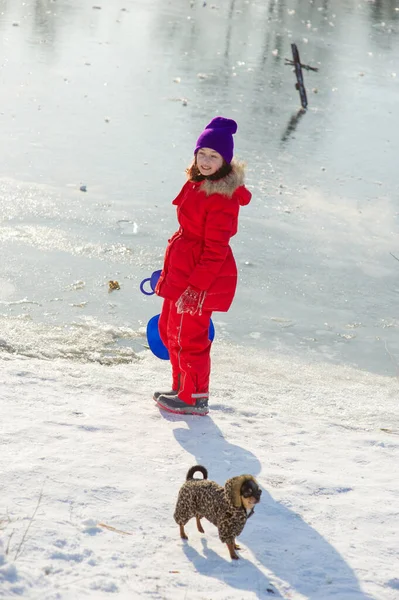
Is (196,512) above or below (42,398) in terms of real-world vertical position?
above

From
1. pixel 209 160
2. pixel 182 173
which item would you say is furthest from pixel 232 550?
pixel 182 173

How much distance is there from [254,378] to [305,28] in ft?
58.8

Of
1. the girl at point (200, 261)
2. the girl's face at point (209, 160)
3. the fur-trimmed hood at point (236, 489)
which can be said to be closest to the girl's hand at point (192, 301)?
the girl at point (200, 261)

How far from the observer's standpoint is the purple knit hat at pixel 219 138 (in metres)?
4.01

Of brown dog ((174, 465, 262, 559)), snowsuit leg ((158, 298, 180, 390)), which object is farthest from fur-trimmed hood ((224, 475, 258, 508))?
snowsuit leg ((158, 298, 180, 390))

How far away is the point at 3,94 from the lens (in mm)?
11438

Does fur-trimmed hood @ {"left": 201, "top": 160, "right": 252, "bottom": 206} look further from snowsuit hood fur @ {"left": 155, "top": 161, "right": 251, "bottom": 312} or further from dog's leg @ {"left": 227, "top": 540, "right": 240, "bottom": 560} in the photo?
dog's leg @ {"left": 227, "top": 540, "right": 240, "bottom": 560}

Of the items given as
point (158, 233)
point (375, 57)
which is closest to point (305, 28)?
point (375, 57)

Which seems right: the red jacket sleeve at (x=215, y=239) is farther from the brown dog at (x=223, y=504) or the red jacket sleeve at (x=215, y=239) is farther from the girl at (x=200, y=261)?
the brown dog at (x=223, y=504)

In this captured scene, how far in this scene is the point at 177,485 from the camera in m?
3.43

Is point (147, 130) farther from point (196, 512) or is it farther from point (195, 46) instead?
point (196, 512)

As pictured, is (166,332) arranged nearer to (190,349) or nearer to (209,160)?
(190,349)

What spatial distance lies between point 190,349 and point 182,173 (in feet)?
16.1

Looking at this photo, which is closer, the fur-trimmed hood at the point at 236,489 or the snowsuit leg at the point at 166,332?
the fur-trimmed hood at the point at 236,489
